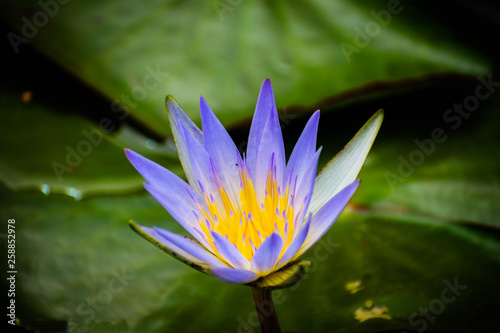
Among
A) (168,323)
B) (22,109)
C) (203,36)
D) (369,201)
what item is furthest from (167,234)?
(22,109)

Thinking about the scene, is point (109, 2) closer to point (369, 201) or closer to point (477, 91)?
point (369, 201)

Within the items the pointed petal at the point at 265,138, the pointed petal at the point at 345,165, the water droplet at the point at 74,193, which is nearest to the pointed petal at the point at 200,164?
the pointed petal at the point at 265,138

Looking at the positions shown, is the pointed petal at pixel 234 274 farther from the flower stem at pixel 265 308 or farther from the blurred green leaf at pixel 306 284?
the blurred green leaf at pixel 306 284

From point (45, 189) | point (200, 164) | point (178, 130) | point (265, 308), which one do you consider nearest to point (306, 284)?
point (265, 308)

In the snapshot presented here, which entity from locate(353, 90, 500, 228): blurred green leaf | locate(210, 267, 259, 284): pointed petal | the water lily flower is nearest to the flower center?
the water lily flower

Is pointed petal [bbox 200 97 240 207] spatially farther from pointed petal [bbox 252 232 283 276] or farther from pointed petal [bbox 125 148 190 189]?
pointed petal [bbox 252 232 283 276]

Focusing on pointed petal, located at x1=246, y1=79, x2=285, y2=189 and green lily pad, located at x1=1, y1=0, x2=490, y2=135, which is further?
green lily pad, located at x1=1, y1=0, x2=490, y2=135
